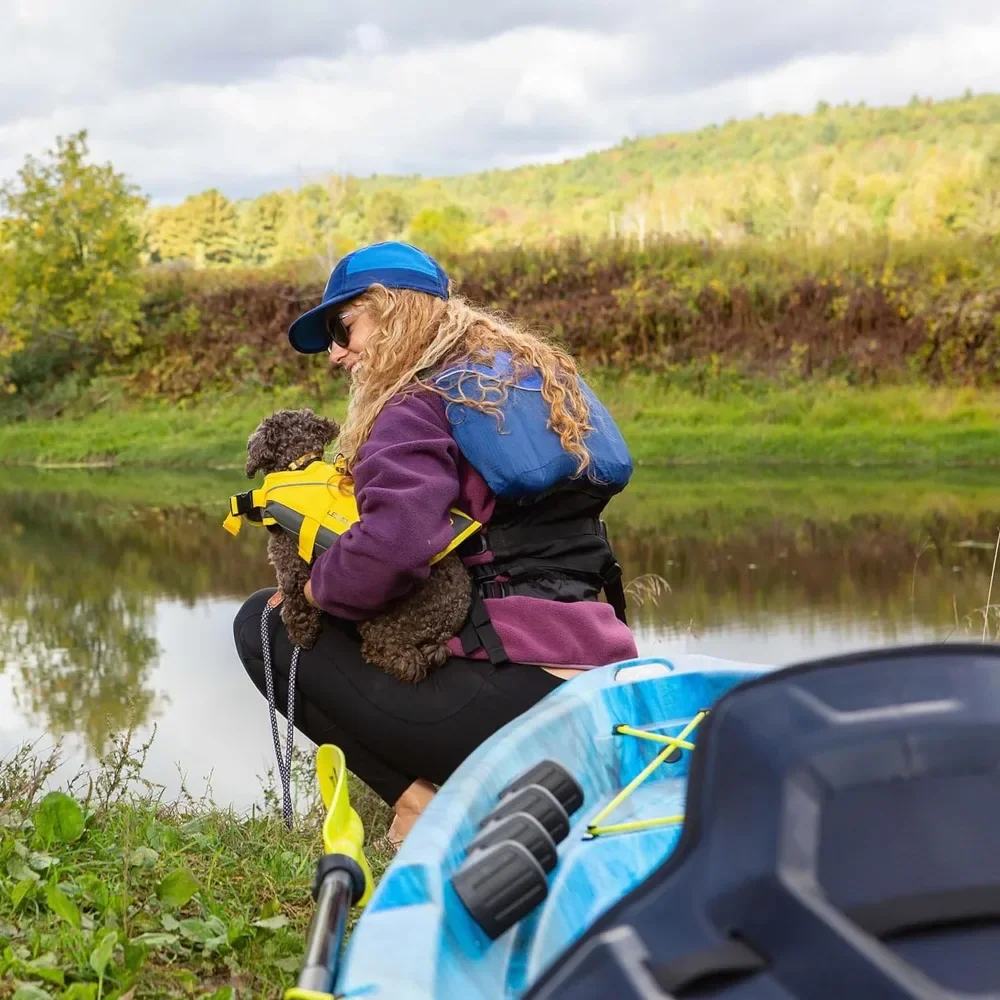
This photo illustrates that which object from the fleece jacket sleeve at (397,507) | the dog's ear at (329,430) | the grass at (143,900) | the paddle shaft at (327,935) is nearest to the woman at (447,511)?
the fleece jacket sleeve at (397,507)

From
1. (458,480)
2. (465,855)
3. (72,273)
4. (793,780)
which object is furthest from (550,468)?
(72,273)

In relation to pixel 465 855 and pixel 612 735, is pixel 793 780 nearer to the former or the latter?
pixel 465 855

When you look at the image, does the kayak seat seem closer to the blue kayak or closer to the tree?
the blue kayak

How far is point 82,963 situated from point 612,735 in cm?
109

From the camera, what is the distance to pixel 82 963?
2336 millimetres

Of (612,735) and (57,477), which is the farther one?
(57,477)

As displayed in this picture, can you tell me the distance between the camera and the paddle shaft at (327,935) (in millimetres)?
1493

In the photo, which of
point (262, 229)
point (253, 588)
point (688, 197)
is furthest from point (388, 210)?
point (253, 588)

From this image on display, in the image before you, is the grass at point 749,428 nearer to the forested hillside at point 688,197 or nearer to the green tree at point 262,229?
the forested hillside at point 688,197

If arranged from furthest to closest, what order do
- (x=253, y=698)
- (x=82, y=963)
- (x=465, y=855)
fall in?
(x=253, y=698)
(x=82, y=963)
(x=465, y=855)

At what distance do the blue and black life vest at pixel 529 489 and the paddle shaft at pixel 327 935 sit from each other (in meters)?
1.26

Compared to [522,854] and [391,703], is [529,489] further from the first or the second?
[522,854]

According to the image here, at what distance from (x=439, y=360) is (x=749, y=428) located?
1215cm

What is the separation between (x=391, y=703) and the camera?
3143 millimetres
